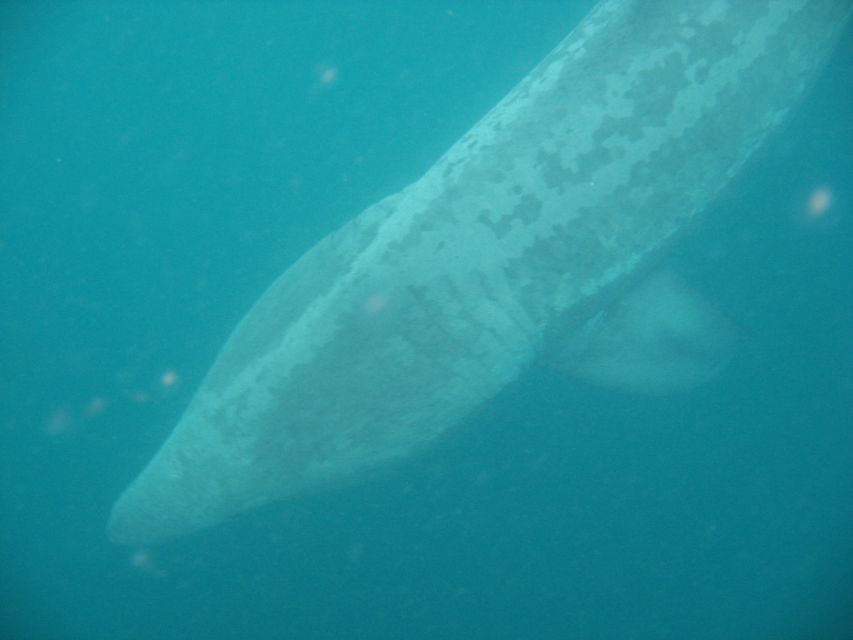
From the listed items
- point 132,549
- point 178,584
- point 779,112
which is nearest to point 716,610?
point 779,112

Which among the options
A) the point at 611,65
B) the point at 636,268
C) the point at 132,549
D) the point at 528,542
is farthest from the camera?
the point at 132,549

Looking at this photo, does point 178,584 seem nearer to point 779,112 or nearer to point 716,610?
point 716,610

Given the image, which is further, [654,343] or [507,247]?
[654,343]

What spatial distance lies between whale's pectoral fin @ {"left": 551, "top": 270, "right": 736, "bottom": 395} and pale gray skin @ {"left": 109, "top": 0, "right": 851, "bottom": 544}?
47 cm

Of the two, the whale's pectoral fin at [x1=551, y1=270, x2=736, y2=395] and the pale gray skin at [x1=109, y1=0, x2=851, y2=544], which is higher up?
the pale gray skin at [x1=109, y1=0, x2=851, y2=544]

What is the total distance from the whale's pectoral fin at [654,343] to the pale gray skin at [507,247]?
473 mm

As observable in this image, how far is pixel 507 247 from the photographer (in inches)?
137

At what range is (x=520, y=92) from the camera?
3.84 meters

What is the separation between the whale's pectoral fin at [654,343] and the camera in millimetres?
4105

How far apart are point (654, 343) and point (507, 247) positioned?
1.76 meters

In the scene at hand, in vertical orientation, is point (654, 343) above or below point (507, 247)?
below

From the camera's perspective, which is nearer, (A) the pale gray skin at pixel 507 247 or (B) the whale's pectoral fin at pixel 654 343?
(A) the pale gray skin at pixel 507 247

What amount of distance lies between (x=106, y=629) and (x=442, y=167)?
835 centimetres

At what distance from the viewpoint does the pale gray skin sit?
3.46m
